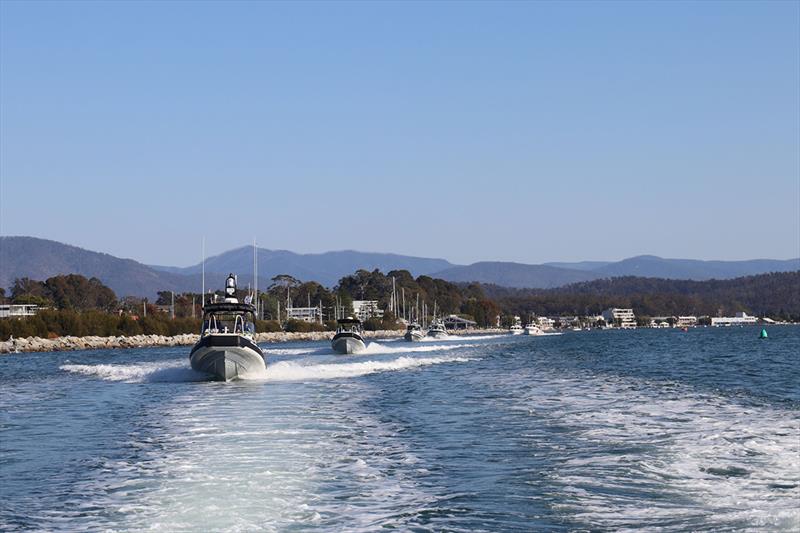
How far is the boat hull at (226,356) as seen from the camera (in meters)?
42.2

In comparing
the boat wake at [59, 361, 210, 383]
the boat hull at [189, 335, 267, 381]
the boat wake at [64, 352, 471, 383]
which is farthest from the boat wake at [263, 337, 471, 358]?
the boat hull at [189, 335, 267, 381]

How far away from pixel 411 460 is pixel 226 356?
25.1m

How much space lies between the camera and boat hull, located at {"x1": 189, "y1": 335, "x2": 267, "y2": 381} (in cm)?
4216

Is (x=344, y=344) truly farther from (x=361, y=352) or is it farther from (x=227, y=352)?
(x=227, y=352)

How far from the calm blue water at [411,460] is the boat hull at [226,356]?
22.4 feet

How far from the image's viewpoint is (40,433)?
24.2 metres

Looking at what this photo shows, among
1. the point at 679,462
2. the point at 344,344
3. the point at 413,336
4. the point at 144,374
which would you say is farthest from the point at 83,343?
the point at 679,462

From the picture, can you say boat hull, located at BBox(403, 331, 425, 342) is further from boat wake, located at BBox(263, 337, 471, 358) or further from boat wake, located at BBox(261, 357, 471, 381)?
boat wake, located at BBox(261, 357, 471, 381)

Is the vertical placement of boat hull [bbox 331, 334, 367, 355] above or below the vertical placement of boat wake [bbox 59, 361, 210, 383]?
above

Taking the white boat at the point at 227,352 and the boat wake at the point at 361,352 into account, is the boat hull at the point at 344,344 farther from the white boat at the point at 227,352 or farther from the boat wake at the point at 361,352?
the white boat at the point at 227,352

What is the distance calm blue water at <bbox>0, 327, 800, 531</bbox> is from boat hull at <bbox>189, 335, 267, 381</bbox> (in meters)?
6.82

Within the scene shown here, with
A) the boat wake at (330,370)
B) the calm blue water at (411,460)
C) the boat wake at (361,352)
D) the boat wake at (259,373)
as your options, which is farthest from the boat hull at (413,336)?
the calm blue water at (411,460)

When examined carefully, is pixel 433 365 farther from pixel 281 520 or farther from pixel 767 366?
pixel 281 520

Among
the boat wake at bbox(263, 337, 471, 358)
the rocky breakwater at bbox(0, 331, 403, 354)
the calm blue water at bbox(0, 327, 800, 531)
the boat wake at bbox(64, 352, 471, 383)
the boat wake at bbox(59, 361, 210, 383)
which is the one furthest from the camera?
the rocky breakwater at bbox(0, 331, 403, 354)
